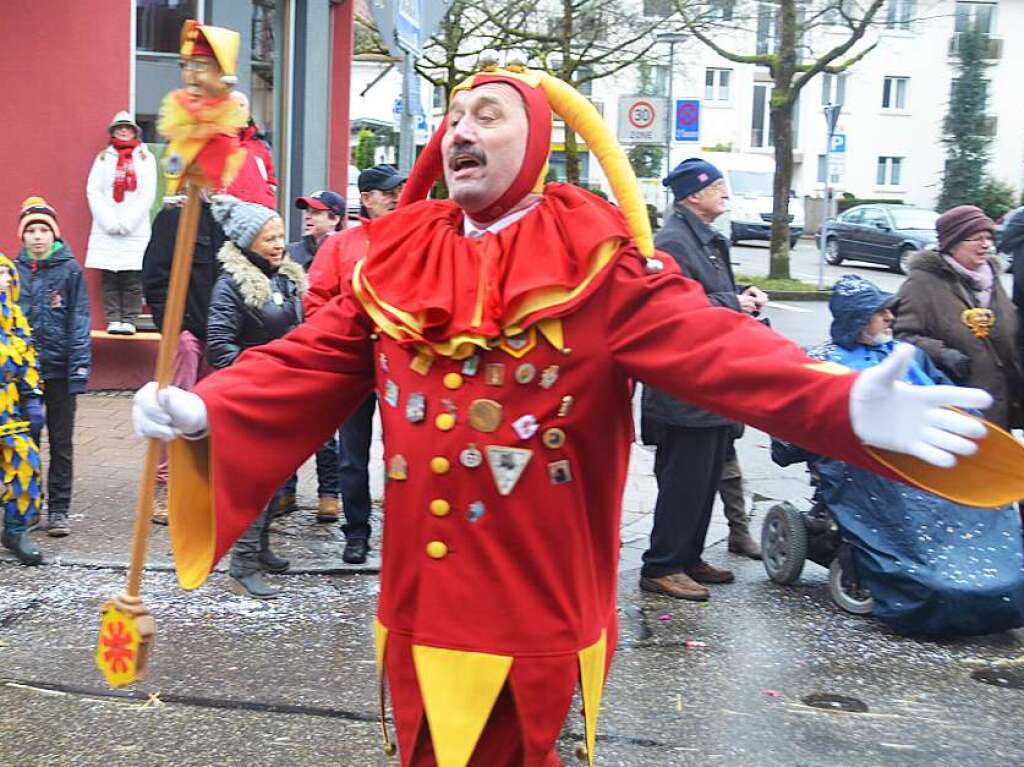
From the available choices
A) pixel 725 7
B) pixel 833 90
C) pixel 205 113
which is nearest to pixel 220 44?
pixel 205 113

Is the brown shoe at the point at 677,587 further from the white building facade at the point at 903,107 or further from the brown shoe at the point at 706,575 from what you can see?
the white building facade at the point at 903,107

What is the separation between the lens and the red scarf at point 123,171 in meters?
9.92

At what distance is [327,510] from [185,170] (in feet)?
15.0

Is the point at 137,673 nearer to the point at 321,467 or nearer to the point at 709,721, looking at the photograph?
the point at 709,721

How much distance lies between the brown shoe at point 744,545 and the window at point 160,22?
6.62 metres

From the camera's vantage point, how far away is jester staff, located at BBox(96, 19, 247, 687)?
287 cm

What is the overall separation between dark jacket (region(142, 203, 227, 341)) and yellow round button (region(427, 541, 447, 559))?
433 centimetres

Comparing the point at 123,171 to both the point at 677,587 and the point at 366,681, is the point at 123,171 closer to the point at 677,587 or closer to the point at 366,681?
the point at 677,587

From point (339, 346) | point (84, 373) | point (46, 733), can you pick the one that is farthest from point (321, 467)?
point (339, 346)

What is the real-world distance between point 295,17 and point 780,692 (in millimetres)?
10002

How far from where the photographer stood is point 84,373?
6.68 metres

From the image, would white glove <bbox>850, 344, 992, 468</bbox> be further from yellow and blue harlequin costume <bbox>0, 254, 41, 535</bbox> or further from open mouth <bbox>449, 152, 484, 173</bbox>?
yellow and blue harlequin costume <bbox>0, 254, 41, 535</bbox>

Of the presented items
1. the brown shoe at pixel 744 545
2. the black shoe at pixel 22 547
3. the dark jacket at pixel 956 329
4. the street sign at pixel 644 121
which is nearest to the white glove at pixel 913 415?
the dark jacket at pixel 956 329

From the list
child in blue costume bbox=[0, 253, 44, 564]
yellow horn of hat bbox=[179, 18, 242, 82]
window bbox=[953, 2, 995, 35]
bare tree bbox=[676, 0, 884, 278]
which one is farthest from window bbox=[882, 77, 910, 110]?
yellow horn of hat bbox=[179, 18, 242, 82]
